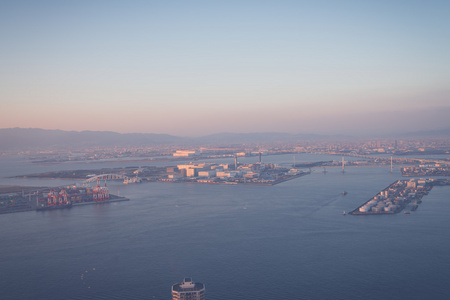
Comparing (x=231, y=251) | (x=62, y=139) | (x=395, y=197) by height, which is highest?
(x=62, y=139)

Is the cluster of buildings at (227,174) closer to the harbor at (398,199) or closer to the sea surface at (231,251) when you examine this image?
the harbor at (398,199)

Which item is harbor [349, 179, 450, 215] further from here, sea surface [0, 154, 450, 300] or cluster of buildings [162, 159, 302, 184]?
cluster of buildings [162, 159, 302, 184]

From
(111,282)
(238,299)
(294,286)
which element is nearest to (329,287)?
(294,286)

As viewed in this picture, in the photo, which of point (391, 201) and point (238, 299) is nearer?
point (238, 299)

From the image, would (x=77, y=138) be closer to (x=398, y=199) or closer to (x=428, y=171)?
(x=428, y=171)

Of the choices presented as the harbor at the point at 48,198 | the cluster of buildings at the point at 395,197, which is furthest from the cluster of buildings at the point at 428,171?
the harbor at the point at 48,198

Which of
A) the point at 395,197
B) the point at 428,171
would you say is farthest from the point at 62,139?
the point at 395,197

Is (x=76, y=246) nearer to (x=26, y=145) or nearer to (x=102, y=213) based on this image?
(x=102, y=213)
